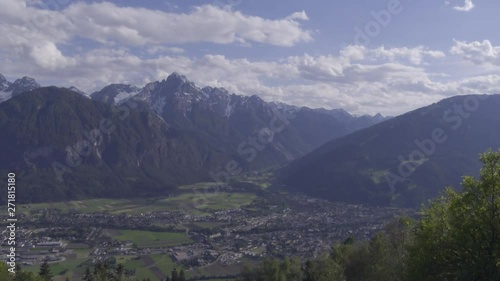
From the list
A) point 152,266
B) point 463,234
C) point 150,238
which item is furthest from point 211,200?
point 463,234

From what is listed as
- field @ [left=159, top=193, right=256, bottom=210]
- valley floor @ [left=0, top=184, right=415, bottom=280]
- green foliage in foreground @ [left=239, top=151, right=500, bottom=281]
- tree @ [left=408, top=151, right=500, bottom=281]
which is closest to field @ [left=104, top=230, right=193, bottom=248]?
valley floor @ [left=0, top=184, right=415, bottom=280]

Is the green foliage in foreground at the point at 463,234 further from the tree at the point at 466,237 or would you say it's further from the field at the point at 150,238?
the field at the point at 150,238

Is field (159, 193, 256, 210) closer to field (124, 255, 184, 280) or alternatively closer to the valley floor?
the valley floor

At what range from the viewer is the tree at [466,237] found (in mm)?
14859

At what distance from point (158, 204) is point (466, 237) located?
15409 cm

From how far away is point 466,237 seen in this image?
15.4 m

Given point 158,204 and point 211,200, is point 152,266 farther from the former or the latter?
point 211,200

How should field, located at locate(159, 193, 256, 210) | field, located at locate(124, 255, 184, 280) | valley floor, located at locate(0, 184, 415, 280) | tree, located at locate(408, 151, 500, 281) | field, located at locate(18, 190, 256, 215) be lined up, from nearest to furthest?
tree, located at locate(408, 151, 500, 281) → field, located at locate(124, 255, 184, 280) → valley floor, located at locate(0, 184, 415, 280) → field, located at locate(18, 190, 256, 215) → field, located at locate(159, 193, 256, 210)

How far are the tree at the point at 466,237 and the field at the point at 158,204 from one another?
129 metres

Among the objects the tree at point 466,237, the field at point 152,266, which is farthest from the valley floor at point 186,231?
the tree at point 466,237

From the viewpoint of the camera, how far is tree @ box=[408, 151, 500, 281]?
14859 millimetres

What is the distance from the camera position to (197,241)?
10531 cm

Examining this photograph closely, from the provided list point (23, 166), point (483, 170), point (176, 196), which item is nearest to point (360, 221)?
point (176, 196)

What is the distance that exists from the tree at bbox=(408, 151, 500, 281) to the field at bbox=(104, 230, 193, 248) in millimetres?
89638
